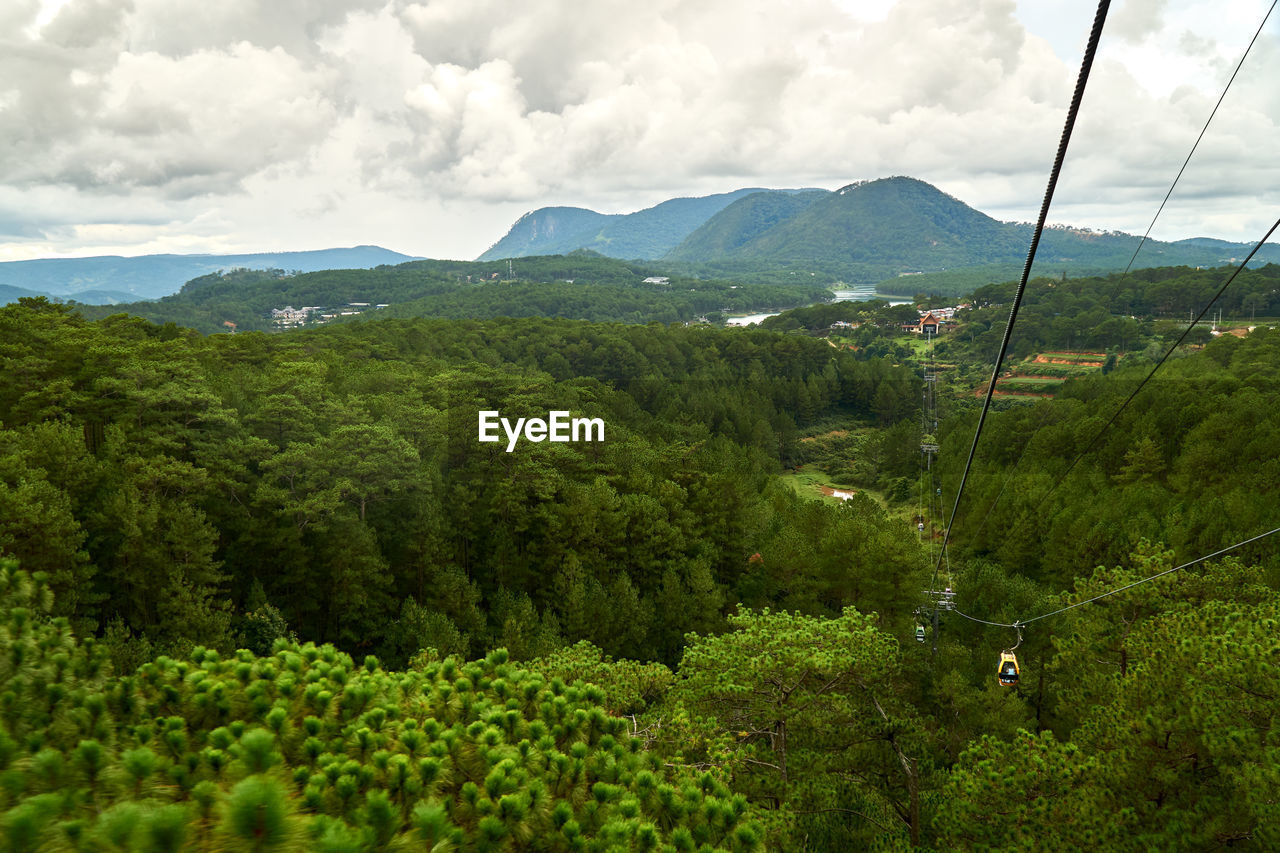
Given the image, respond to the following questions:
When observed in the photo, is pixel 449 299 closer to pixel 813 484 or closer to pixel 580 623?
pixel 813 484

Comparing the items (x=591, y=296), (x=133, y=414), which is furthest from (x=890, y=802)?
(x=591, y=296)

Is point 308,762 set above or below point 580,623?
above

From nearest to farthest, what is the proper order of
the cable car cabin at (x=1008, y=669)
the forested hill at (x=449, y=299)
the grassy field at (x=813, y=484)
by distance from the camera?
1. the cable car cabin at (x=1008, y=669)
2. the grassy field at (x=813, y=484)
3. the forested hill at (x=449, y=299)

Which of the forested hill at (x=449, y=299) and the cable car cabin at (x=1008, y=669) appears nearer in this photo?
the cable car cabin at (x=1008, y=669)

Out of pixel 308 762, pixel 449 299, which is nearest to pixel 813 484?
pixel 308 762

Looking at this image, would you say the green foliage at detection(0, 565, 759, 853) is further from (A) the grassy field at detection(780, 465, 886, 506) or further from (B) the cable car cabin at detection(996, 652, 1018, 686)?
(A) the grassy field at detection(780, 465, 886, 506)

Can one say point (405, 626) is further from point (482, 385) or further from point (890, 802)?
point (482, 385)

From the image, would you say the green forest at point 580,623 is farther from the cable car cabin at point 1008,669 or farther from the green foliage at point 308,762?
the cable car cabin at point 1008,669

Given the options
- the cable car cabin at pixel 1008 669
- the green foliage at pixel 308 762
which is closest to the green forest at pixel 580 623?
the green foliage at pixel 308 762
